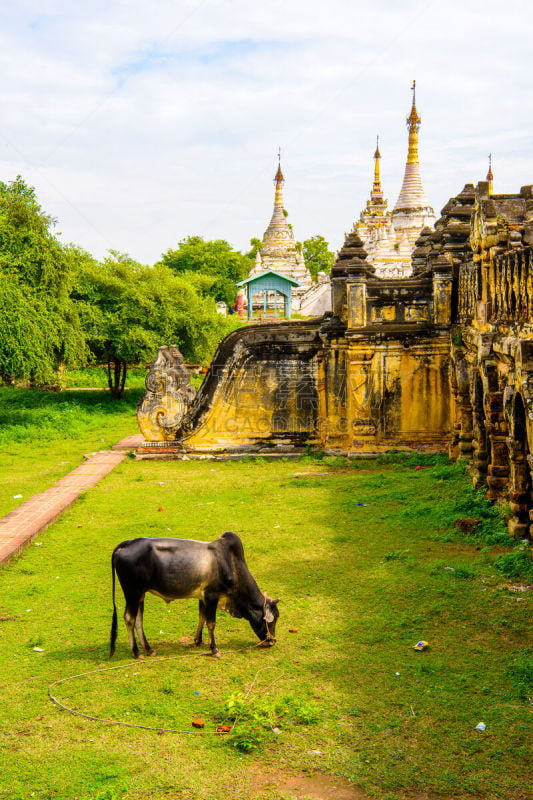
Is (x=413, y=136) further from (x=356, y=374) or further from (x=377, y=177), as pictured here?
(x=356, y=374)

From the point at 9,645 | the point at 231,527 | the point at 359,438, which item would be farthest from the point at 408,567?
the point at 359,438

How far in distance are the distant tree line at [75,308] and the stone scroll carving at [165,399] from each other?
431cm

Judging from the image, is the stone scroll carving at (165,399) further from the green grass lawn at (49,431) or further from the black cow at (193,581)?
the black cow at (193,581)

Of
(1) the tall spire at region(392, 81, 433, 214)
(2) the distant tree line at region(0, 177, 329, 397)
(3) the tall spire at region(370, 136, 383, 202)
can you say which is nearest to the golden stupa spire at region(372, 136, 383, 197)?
(3) the tall spire at region(370, 136, 383, 202)

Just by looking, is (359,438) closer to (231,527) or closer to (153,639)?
(231,527)

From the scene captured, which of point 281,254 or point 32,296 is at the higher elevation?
point 281,254

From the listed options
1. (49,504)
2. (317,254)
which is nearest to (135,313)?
(49,504)

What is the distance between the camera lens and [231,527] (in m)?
10.1

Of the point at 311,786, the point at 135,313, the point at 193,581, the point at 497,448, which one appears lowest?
the point at 311,786

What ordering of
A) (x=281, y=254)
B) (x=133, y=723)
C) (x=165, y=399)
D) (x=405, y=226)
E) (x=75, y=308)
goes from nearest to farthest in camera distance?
(x=133, y=723), (x=165, y=399), (x=75, y=308), (x=405, y=226), (x=281, y=254)

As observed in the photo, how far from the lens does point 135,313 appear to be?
22.4m

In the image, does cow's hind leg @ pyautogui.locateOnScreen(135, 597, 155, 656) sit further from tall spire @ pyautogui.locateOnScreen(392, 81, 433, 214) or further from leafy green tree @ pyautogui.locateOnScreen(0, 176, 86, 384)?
tall spire @ pyautogui.locateOnScreen(392, 81, 433, 214)

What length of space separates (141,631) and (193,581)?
0.64m

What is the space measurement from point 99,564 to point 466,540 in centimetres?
430
